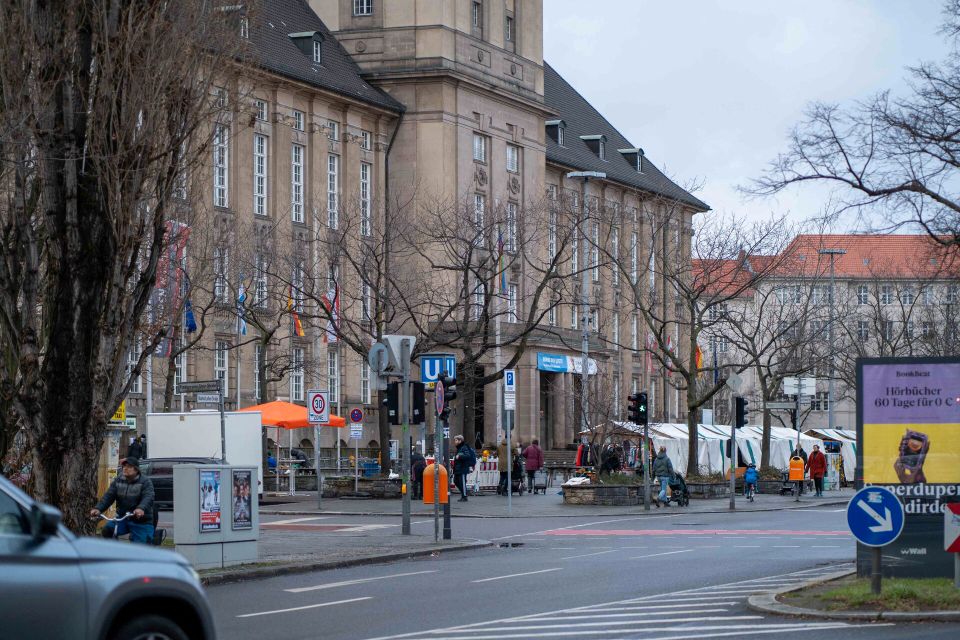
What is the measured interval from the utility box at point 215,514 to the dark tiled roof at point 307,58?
1881 inches

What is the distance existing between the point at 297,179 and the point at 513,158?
594 inches

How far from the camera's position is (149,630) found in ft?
30.1

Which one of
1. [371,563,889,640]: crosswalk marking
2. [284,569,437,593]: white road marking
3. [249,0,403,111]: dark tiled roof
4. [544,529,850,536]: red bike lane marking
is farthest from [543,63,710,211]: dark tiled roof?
[371,563,889,640]: crosswalk marking

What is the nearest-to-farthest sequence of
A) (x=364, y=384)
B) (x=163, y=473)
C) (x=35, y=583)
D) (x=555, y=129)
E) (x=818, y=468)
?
(x=35, y=583)
(x=163, y=473)
(x=818, y=468)
(x=364, y=384)
(x=555, y=129)

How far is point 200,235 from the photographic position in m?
48.5

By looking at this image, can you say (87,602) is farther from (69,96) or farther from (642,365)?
(642,365)

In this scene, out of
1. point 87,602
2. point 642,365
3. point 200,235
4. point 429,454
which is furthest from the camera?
point 642,365

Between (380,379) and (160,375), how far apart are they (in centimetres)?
3190

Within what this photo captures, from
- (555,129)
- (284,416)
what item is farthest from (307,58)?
(284,416)

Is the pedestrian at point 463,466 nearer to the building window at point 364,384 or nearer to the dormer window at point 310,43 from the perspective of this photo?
the building window at point 364,384

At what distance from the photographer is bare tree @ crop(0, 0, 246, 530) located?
2248 centimetres

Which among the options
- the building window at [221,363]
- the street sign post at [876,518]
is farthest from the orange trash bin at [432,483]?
the building window at [221,363]

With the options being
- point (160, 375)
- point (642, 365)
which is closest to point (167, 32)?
point (160, 375)

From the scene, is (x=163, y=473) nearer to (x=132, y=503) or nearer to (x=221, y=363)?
(x=132, y=503)
